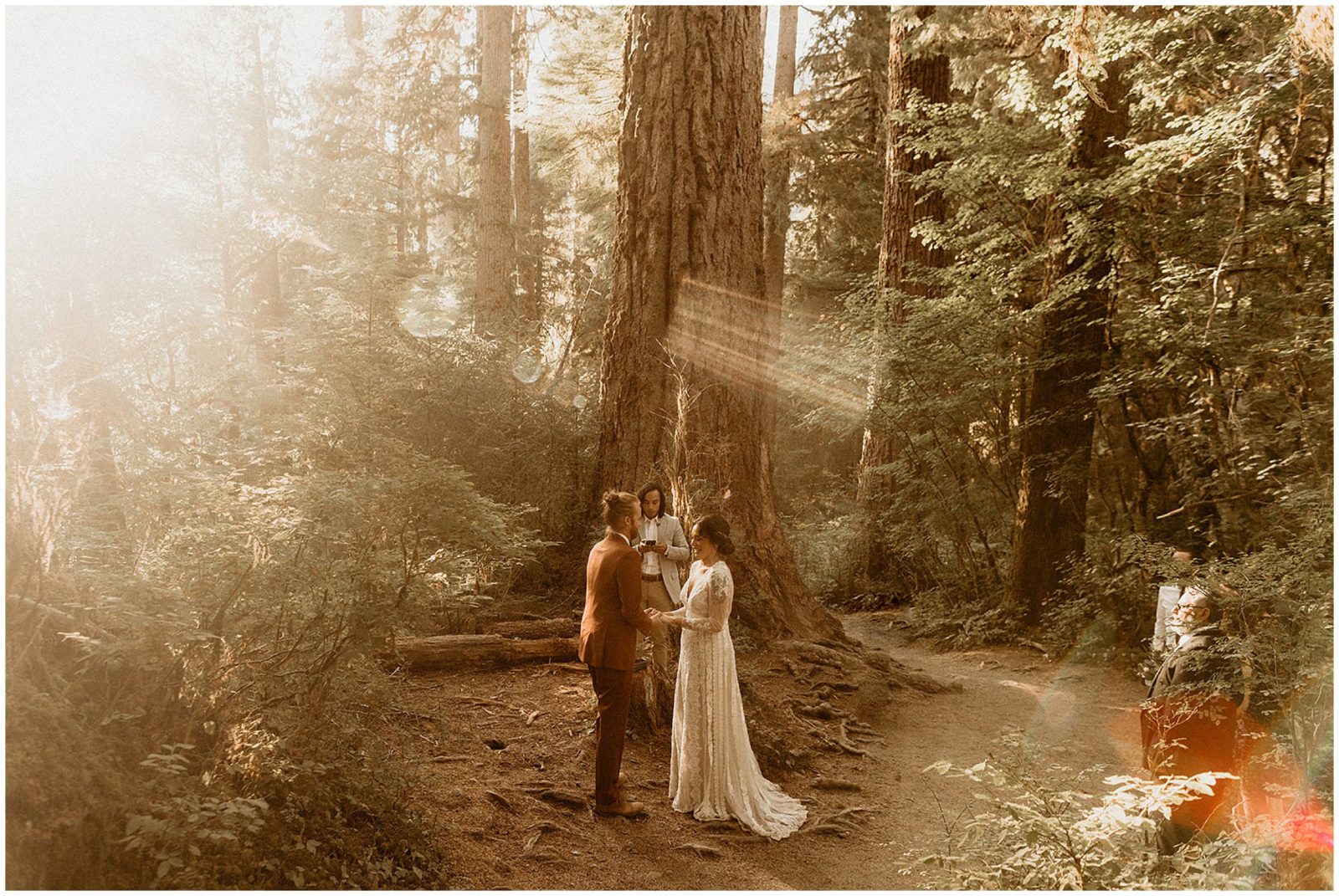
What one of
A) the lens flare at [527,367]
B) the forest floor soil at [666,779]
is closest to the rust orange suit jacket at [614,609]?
the forest floor soil at [666,779]

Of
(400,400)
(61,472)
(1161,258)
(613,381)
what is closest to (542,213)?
(400,400)

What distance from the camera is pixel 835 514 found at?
Answer: 20.1 meters

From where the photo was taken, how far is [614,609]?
5.68 meters

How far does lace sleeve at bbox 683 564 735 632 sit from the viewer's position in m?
5.75

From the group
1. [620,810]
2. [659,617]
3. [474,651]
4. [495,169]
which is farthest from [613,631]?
[495,169]

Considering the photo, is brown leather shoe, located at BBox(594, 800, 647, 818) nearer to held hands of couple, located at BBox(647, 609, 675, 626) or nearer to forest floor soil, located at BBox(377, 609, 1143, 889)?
forest floor soil, located at BBox(377, 609, 1143, 889)

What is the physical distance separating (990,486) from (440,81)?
50.5 ft

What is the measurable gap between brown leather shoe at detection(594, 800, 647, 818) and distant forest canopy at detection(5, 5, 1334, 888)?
1.27 metres

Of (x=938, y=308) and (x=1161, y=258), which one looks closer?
(x=1161, y=258)

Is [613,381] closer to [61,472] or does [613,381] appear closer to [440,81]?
[61,472]

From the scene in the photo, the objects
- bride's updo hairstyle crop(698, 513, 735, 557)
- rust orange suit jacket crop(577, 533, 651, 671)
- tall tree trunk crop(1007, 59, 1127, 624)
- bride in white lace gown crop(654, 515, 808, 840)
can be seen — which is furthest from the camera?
tall tree trunk crop(1007, 59, 1127, 624)

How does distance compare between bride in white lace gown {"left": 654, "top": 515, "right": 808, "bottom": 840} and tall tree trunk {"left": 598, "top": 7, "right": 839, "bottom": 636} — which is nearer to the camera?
bride in white lace gown {"left": 654, "top": 515, "right": 808, "bottom": 840}

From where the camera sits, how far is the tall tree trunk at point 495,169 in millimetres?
17500

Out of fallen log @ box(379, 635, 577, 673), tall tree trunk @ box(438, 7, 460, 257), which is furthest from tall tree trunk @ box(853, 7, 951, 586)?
tall tree trunk @ box(438, 7, 460, 257)
